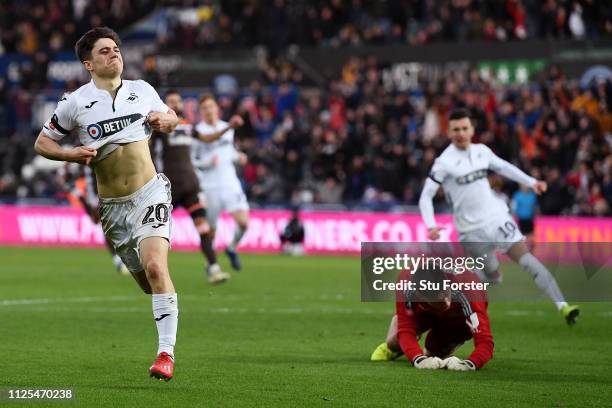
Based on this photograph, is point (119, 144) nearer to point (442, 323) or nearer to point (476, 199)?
point (442, 323)

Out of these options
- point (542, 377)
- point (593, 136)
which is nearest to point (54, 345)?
point (542, 377)

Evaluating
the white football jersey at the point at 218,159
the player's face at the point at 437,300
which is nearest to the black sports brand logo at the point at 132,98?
the player's face at the point at 437,300

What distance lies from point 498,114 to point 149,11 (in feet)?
55.8

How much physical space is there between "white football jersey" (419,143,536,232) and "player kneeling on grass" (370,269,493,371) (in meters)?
4.06

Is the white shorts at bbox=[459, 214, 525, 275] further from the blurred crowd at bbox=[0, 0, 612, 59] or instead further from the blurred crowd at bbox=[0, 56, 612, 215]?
the blurred crowd at bbox=[0, 0, 612, 59]

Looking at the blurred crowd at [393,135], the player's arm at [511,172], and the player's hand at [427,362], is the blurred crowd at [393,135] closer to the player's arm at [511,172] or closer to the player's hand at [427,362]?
the player's arm at [511,172]

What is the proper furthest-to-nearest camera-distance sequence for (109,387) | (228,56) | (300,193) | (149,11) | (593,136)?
(149,11), (228,56), (300,193), (593,136), (109,387)

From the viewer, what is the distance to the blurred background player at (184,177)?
60.2 ft

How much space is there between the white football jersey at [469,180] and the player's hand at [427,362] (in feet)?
14.1

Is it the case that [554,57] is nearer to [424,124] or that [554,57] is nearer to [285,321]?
[424,124]

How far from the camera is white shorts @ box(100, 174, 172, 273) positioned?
9.41 metres

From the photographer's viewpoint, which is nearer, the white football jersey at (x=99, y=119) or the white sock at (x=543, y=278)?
the white football jersey at (x=99, y=119)

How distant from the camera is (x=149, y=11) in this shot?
4094 cm

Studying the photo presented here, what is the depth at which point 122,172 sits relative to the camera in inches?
371
